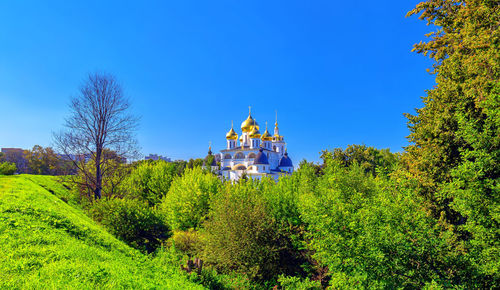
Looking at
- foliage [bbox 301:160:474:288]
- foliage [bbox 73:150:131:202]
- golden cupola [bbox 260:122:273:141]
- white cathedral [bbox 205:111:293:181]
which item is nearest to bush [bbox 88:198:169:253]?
foliage [bbox 73:150:131:202]

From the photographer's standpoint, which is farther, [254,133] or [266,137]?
[266,137]

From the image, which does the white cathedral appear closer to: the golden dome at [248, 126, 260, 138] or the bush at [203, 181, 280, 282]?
the golden dome at [248, 126, 260, 138]

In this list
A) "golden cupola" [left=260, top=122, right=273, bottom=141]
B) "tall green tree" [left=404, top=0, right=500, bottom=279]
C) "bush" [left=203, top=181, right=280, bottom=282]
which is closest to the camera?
"tall green tree" [left=404, top=0, right=500, bottom=279]

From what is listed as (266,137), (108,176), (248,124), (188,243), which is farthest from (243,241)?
(248,124)

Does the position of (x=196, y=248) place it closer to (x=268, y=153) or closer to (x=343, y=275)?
(x=343, y=275)

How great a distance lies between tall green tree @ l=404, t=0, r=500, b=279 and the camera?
7.96m

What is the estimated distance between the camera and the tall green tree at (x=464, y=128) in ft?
26.1

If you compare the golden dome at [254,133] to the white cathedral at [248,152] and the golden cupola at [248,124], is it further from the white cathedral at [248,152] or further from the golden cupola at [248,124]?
the golden cupola at [248,124]

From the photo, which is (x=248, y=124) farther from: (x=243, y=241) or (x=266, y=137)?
(x=243, y=241)

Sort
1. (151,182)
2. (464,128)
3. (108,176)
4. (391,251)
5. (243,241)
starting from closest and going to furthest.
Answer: (391,251) → (464,128) → (243,241) → (108,176) → (151,182)

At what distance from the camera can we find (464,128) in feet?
28.0

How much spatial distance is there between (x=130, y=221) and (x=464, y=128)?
1600 centimetres

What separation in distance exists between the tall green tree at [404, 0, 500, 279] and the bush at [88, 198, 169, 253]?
Answer: 565 inches

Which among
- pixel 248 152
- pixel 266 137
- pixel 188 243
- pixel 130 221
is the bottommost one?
pixel 188 243
